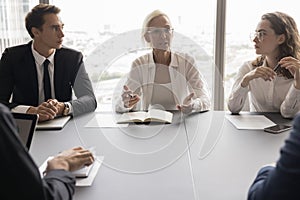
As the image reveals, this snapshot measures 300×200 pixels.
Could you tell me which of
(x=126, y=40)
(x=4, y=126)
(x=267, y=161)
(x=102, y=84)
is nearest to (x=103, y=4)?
(x=126, y=40)

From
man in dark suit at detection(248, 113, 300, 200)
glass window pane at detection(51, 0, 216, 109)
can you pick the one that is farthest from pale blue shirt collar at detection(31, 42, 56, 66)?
man in dark suit at detection(248, 113, 300, 200)

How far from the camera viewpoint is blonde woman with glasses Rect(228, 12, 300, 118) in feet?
7.10

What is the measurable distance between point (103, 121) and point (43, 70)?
61 centimetres

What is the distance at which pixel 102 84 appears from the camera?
2447mm

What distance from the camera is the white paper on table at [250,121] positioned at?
1868 mm

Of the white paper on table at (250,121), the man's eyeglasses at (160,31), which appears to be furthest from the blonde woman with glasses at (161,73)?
the white paper on table at (250,121)

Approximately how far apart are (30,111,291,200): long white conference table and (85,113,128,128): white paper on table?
0.11 feet

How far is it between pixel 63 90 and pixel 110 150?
35.9 inches

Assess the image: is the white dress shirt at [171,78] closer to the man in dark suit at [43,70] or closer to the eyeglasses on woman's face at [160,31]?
the eyeglasses on woman's face at [160,31]

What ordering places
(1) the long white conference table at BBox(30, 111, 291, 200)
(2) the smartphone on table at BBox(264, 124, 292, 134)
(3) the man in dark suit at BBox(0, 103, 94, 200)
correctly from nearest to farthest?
1. (3) the man in dark suit at BBox(0, 103, 94, 200)
2. (1) the long white conference table at BBox(30, 111, 291, 200)
3. (2) the smartphone on table at BBox(264, 124, 292, 134)

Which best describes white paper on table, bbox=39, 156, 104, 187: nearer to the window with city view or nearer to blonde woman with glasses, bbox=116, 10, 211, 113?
blonde woman with glasses, bbox=116, 10, 211, 113

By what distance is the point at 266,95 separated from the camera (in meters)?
2.28

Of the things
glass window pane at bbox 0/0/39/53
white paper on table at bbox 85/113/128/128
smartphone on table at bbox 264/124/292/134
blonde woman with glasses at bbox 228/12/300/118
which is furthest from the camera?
glass window pane at bbox 0/0/39/53

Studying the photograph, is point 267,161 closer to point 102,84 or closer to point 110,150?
point 110,150
